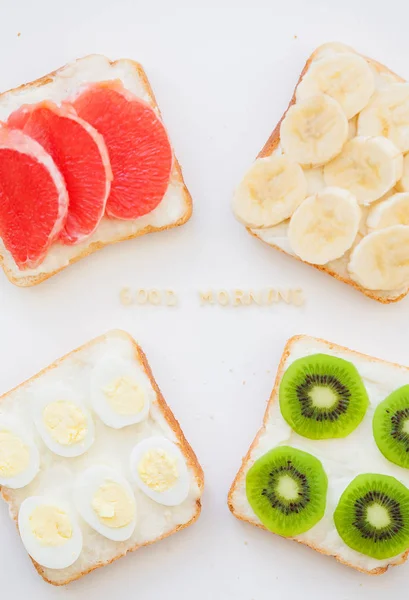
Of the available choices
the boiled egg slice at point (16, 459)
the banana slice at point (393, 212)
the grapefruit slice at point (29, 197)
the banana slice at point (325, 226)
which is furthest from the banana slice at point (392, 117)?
the boiled egg slice at point (16, 459)

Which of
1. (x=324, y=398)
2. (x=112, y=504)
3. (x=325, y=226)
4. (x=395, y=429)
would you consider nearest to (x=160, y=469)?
(x=112, y=504)

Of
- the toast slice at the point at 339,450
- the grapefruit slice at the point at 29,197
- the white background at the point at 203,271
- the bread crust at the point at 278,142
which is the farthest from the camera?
the white background at the point at 203,271

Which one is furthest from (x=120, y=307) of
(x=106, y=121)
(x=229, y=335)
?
(x=106, y=121)

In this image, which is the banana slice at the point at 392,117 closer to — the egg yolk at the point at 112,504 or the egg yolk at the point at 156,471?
the egg yolk at the point at 156,471

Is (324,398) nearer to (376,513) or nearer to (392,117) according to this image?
(376,513)

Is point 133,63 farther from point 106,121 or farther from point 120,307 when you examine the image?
point 120,307
